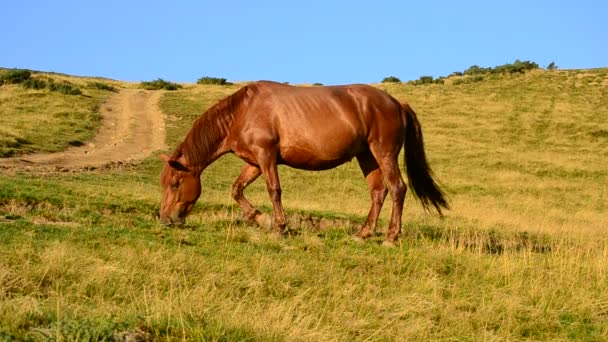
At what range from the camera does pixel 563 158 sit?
31.9m

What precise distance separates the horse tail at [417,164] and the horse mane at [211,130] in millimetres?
2644

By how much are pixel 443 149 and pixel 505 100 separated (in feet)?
50.2

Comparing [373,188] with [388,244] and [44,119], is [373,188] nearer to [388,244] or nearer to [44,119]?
[388,244]

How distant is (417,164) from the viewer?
38.1 feet

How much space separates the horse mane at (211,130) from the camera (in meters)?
11.0

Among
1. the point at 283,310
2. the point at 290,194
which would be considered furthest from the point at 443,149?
the point at 283,310

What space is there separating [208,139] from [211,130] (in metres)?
0.15

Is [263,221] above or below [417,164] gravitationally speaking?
below

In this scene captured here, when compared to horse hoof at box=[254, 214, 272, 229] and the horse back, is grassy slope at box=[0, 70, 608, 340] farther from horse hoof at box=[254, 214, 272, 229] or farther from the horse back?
the horse back

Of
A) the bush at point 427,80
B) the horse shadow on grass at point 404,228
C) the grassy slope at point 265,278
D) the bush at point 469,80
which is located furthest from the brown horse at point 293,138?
the bush at point 427,80

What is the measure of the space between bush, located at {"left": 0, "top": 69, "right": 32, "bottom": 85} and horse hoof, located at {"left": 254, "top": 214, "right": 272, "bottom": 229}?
44.0 m

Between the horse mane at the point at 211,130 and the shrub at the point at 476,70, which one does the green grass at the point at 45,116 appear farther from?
the shrub at the point at 476,70

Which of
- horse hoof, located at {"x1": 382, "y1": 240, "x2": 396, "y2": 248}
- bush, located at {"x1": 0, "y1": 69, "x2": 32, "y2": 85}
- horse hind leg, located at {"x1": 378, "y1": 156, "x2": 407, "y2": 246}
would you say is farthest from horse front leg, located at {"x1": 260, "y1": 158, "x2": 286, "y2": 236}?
bush, located at {"x1": 0, "y1": 69, "x2": 32, "y2": 85}

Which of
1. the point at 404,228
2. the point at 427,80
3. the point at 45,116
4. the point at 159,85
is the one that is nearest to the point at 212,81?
the point at 159,85
